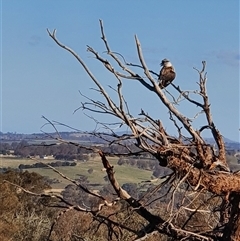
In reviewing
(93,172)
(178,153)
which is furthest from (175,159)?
(93,172)

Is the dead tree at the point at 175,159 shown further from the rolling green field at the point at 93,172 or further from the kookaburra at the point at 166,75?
the rolling green field at the point at 93,172

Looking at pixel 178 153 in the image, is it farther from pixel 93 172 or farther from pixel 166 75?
pixel 93 172

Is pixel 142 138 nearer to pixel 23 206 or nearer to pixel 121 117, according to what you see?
pixel 121 117

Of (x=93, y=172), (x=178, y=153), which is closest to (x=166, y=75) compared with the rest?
(x=178, y=153)

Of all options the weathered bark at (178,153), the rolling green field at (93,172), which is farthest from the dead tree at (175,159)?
the rolling green field at (93,172)

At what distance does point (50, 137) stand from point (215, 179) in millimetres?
1579

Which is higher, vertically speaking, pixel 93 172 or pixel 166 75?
pixel 166 75

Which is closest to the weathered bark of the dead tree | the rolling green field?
the dead tree

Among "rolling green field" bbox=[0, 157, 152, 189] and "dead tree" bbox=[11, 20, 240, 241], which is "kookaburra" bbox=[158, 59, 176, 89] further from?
"rolling green field" bbox=[0, 157, 152, 189]

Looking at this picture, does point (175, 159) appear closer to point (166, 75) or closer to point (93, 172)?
point (166, 75)

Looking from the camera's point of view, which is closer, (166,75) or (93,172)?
(166,75)

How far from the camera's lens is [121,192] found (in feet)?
19.4

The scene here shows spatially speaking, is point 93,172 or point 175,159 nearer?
point 175,159

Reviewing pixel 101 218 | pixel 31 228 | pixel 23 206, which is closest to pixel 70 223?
pixel 31 228
